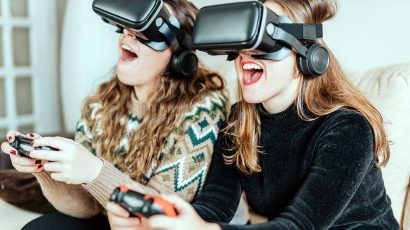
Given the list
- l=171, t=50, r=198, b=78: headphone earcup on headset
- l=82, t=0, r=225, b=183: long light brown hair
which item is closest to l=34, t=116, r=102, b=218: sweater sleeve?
l=82, t=0, r=225, b=183: long light brown hair

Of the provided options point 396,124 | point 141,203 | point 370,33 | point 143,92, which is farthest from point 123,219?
point 370,33

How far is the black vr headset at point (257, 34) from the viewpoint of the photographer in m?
0.88

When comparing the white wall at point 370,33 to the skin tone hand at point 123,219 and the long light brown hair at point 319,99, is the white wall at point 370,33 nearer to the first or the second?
the long light brown hair at point 319,99

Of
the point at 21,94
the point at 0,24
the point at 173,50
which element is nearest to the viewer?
the point at 173,50

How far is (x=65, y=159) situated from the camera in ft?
3.40

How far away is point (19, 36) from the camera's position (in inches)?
91.8

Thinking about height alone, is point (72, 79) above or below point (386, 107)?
below

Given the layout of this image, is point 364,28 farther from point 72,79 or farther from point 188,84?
point 72,79

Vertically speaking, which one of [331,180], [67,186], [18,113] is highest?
[331,180]

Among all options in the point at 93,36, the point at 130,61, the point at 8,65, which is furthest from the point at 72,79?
the point at 130,61

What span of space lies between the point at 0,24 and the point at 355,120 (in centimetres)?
175

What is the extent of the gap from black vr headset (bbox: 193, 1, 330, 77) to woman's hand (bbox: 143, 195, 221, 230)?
0.94ft

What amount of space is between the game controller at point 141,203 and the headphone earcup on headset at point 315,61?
40 cm

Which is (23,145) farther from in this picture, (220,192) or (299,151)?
(299,151)
